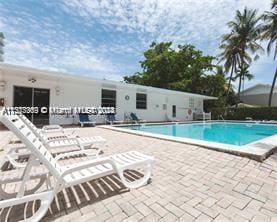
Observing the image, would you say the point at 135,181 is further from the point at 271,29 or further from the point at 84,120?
the point at 271,29

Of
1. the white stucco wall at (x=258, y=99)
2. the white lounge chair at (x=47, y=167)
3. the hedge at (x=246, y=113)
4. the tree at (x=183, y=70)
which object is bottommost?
the white lounge chair at (x=47, y=167)

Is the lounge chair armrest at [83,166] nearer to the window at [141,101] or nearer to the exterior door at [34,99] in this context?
the exterior door at [34,99]

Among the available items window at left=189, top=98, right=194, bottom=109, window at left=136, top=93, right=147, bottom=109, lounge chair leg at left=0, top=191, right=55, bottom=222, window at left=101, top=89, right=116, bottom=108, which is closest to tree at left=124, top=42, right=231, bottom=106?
window at left=189, top=98, right=194, bottom=109

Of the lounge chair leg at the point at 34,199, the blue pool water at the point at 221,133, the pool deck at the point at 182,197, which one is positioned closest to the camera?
the lounge chair leg at the point at 34,199

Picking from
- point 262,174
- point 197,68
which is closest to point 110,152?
point 262,174

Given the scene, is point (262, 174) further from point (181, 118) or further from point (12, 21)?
point (181, 118)

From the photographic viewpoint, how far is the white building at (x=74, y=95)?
10.2m

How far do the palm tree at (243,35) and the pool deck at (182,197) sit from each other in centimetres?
2185

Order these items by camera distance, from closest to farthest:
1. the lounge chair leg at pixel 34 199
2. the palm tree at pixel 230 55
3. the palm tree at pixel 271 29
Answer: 1. the lounge chair leg at pixel 34 199
2. the palm tree at pixel 271 29
3. the palm tree at pixel 230 55

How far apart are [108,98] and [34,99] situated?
5123 mm

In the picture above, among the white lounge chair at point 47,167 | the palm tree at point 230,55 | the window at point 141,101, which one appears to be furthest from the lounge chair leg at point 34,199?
the palm tree at point 230,55

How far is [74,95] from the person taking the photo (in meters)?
12.5

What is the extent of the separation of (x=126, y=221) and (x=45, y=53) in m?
18.0

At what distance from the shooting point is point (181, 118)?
19.5 metres
